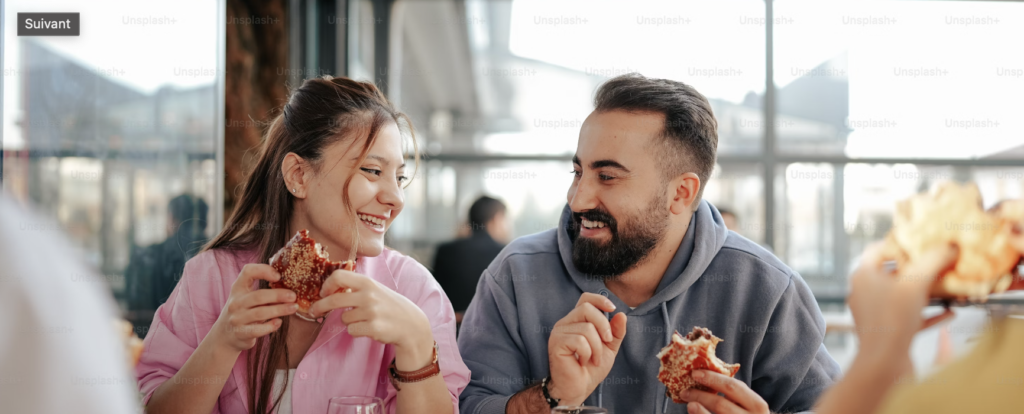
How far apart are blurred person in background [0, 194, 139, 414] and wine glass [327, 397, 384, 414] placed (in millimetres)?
563

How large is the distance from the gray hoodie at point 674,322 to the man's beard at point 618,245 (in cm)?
6

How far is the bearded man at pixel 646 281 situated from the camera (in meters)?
Result: 1.76

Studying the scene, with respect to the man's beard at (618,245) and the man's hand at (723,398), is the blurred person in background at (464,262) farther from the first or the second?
the man's hand at (723,398)

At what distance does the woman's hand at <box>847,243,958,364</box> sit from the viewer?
86cm

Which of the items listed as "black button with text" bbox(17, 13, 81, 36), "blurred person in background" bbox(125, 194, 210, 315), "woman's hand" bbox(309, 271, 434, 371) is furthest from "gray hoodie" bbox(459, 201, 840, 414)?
"black button with text" bbox(17, 13, 81, 36)

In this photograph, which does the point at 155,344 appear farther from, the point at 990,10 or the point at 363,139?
the point at 990,10

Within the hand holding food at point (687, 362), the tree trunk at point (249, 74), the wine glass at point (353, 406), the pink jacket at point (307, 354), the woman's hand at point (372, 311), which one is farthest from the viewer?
the tree trunk at point (249, 74)

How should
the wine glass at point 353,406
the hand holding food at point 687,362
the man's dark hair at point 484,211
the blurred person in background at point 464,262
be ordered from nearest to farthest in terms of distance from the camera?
the wine glass at point 353,406 < the hand holding food at point 687,362 < the blurred person in background at point 464,262 < the man's dark hair at point 484,211

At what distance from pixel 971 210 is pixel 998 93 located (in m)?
5.84

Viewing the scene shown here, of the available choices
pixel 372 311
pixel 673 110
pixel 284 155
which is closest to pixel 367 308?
pixel 372 311

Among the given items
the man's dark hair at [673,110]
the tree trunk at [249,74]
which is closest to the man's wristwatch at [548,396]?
the man's dark hair at [673,110]

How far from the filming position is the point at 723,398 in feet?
4.52

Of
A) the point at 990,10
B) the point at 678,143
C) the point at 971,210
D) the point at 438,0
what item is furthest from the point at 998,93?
the point at 971,210

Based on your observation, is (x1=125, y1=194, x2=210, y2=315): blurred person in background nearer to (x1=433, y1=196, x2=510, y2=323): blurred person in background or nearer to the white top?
the white top
